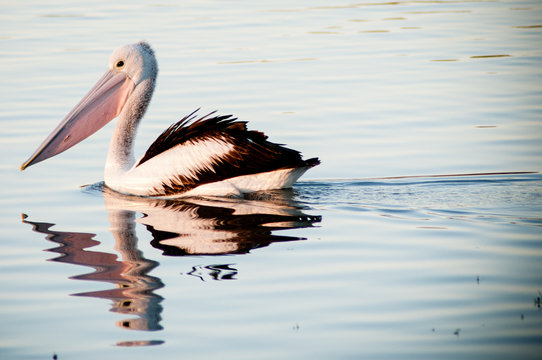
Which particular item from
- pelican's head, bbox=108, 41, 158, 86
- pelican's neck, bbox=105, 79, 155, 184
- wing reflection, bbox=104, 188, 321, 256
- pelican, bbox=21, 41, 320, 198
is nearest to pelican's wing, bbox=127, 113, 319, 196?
pelican, bbox=21, 41, 320, 198

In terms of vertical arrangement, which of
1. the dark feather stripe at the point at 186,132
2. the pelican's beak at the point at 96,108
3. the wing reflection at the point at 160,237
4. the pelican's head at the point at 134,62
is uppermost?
the pelican's head at the point at 134,62

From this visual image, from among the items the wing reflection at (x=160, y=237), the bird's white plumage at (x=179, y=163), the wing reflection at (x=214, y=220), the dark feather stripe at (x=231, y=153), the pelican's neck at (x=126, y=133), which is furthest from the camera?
the pelican's neck at (x=126, y=133)

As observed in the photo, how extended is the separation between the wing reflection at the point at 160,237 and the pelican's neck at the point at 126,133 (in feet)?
0.70

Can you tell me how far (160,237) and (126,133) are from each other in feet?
6.24

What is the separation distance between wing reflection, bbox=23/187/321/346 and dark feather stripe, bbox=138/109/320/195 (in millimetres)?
163

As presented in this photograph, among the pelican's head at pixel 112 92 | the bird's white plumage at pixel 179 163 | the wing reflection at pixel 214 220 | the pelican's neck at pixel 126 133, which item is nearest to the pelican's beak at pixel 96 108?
the pelican's head at pixel 112 92

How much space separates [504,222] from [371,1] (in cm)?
1229

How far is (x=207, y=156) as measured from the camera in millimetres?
6785

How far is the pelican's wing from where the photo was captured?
666 centimetres

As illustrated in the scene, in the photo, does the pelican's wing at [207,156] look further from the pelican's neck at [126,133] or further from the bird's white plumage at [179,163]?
the pelican's neck at [126,133]

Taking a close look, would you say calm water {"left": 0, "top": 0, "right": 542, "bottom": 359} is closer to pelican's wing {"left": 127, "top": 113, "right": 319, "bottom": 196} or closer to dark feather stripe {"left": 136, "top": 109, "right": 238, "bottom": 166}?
pelican's wing {"left": 127, "top": 113, "right": 319, "bottom": 196}

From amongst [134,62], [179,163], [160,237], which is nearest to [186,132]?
[179,163]

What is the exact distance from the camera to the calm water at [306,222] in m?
4.23

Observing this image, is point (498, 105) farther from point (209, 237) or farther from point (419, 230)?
point (209, 237)
